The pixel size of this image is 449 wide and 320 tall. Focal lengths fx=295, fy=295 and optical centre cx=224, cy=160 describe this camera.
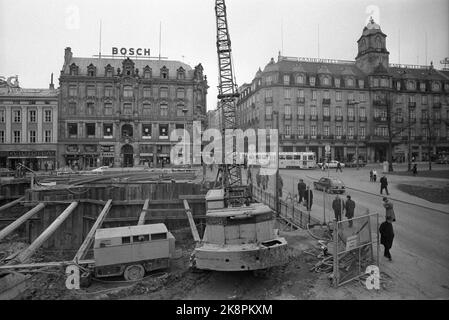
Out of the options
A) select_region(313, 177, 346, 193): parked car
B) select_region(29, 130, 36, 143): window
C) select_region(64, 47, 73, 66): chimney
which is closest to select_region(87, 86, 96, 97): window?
select_region(64, 47, 73, 66): chimney

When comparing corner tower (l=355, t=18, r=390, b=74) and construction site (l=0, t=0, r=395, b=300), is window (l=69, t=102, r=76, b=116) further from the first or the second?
corner tower (l=355, t=18, r=390, b=74)

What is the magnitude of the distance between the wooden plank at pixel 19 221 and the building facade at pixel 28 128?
1682 inches

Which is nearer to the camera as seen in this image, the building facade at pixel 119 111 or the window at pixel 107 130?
the building facade at pixel 119 111

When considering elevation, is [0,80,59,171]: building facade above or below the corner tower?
below

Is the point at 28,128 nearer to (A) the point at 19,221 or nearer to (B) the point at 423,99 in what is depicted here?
(A) the point at 19,221

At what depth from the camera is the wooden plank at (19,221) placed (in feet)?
52.2

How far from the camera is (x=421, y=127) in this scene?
231 ft

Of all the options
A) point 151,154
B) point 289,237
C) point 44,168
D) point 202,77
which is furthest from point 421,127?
point 44,168

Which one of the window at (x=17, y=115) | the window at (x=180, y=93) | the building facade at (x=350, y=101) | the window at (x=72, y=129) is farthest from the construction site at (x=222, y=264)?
the building facade at (x=350, y=101)

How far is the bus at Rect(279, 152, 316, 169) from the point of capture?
58.3m

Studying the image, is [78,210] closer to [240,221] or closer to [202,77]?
[240,221]

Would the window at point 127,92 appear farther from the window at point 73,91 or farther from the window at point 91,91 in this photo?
the window at point 73,91

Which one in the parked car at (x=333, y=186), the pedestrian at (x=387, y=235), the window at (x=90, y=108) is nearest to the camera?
the pedestrian at (x=387, y=235)
